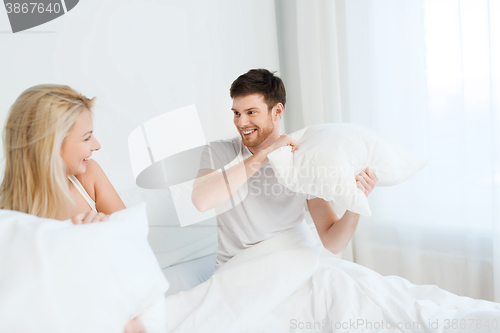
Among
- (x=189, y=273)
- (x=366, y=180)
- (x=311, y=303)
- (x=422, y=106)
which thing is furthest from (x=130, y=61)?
(x=422, y=106)

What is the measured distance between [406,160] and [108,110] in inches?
41.6

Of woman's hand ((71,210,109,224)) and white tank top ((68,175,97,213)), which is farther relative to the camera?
white tank top ((68,175,97,213))

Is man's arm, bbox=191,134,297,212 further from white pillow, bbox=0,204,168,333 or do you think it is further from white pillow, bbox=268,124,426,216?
white pillow, bbox=0,204,168,333

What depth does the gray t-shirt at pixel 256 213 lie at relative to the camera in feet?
4.25

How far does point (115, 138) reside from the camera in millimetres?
1391

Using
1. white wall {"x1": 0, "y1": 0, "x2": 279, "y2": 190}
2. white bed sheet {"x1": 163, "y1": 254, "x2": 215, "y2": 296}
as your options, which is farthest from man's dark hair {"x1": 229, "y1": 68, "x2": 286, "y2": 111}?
white bed sheet {"x1": 163, "y1": 254, "x2": 215, "y2": 296}

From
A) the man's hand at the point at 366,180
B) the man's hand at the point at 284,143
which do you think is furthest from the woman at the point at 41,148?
the man's hand at the point at 366,180

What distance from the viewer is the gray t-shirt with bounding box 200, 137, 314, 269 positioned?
129cm

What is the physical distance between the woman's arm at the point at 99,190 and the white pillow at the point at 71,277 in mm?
337

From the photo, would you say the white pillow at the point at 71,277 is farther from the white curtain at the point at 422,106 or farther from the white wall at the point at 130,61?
the white curtain at the point at 422,106

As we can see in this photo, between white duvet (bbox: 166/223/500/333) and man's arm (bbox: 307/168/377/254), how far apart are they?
128 millimetres

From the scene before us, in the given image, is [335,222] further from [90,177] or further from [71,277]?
[71,277]

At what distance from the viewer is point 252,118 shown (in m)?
1.35

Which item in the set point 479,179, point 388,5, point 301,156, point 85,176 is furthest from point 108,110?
point 479,179
